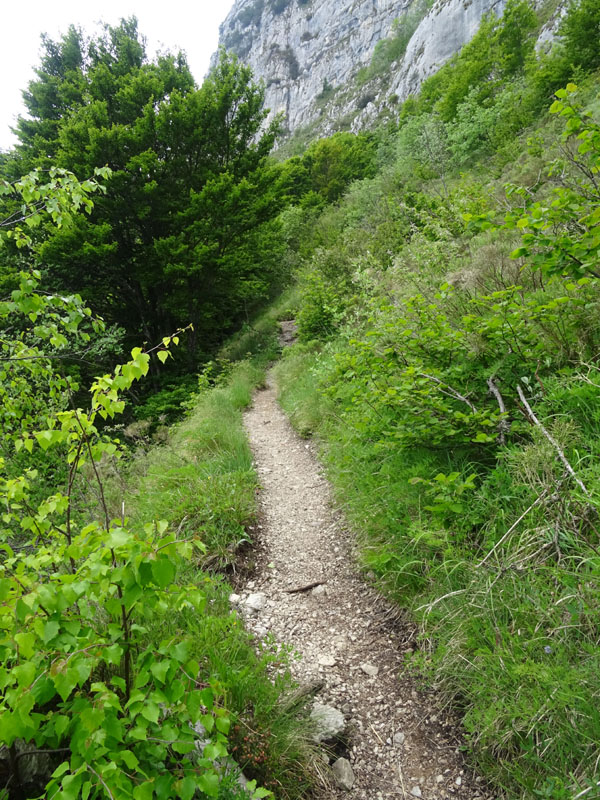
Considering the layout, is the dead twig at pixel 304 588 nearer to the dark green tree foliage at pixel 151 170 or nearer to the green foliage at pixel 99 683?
the green foliage at pixel 99 683

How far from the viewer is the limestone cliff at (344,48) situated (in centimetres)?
3909

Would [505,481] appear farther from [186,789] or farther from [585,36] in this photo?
[585,36]

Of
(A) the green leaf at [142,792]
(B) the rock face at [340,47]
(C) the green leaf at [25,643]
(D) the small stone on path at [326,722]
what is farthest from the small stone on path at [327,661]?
(B) the rock face at [340,47]

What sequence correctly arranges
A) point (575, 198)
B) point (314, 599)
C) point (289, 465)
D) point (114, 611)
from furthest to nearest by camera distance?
point (289, 465) < point (314, 599) < point (575, 198) < point (114, 611)

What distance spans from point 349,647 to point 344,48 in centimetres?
10733

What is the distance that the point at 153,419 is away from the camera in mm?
11844

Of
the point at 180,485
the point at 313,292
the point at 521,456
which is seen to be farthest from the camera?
the point at 313,292

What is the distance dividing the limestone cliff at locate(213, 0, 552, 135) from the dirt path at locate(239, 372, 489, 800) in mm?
47088

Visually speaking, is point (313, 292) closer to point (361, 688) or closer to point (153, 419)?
point (153, 419)

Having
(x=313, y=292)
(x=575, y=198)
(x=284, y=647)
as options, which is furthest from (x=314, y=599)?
(x=313, y=292)

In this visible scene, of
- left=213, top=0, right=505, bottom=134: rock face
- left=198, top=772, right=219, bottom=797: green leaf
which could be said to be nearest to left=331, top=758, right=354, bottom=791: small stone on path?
left=198, top=772, right=219, bottom=797: green leaf

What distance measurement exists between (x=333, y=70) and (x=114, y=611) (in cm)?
10702

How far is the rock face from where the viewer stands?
38875 mm

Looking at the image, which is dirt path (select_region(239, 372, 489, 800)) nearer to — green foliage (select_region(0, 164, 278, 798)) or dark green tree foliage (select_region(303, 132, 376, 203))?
green foliage (select_region(0, 164, 278, 798))
